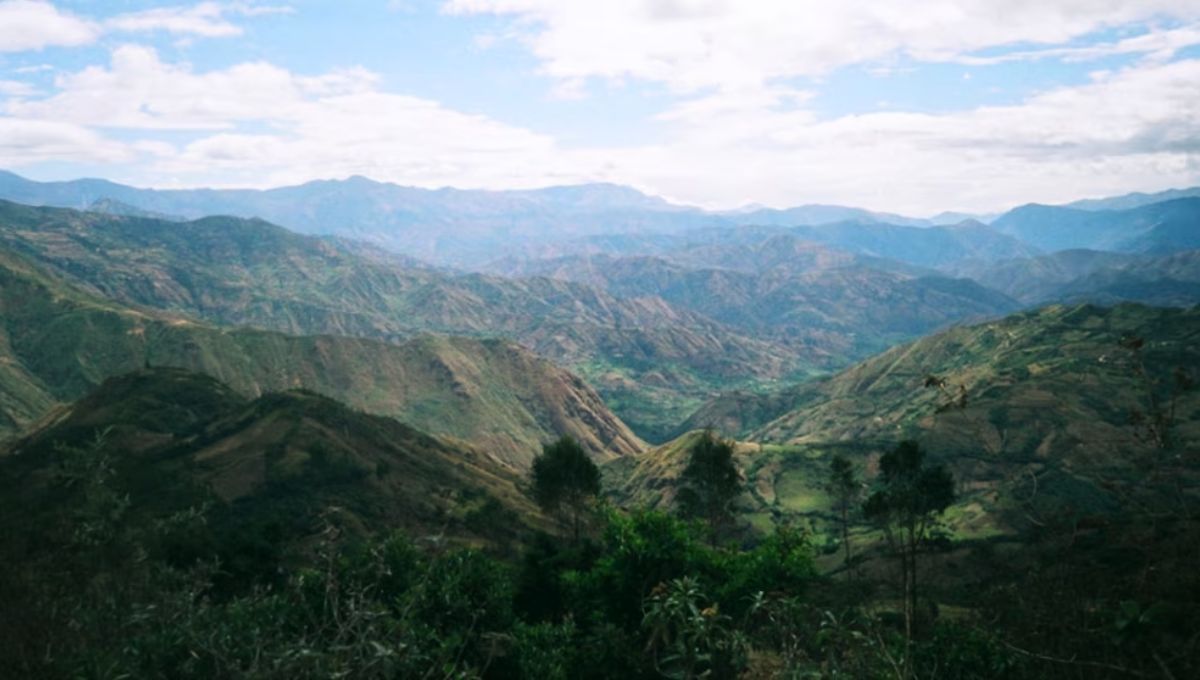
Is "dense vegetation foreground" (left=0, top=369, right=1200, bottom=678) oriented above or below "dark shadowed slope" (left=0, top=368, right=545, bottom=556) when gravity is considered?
above

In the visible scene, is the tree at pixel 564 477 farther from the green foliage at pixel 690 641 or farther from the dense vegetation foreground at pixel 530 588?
the green foliage at pixel 690 641

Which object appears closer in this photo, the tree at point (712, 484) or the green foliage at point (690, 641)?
the green foliage at point (690, 641)

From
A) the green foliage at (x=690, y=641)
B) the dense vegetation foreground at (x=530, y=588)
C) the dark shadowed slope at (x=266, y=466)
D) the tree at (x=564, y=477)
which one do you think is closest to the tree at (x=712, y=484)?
the dense vegetation foreground at (x=530, y=588)

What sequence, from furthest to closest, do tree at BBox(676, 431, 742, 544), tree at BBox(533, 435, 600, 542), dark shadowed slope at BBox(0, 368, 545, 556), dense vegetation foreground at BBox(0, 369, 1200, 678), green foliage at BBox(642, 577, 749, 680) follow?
dark shadowed slope at BBox(0, 368, 545, 556) < tree at BBox(676, 431, 742, 544) < tree at BBox(533, 435, 600, 542) < dense vegetation foreground at BBox(0, 369, 1200, 678) < green foliage at BBox(642, 577, 749, 680)

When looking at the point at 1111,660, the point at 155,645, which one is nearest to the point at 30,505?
the point at 155,645

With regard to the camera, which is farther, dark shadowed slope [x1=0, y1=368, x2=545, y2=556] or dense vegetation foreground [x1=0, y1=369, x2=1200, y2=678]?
dark shadowed slope [x1=0, y1=368, x2=545, y2=556]

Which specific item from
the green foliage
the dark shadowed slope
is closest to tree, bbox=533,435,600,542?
the dark shadowed slope

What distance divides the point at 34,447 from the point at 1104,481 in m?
171

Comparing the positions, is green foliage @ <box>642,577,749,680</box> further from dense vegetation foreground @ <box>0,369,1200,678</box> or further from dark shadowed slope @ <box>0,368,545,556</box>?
dark shadowed slope @ <box>0,368,545,556</box>

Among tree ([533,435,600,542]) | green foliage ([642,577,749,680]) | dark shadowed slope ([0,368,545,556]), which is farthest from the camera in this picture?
dark shadowed slope ([0,368,545,556])

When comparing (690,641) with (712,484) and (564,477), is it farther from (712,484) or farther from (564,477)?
(712,484)

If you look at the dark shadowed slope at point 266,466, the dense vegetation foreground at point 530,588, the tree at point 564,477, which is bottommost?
the dark shadowed slope at point 266,466

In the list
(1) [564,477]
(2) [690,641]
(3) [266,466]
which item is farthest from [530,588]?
(3) [266,466]

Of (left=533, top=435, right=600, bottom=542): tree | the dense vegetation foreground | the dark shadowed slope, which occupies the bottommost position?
the dark shadowed slope
